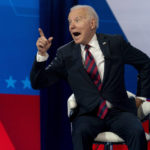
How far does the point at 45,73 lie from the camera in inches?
104

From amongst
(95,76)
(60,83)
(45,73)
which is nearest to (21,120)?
(60,83)

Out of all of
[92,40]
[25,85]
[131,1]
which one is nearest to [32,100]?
[25,85]

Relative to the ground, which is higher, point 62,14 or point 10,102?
point 62,14

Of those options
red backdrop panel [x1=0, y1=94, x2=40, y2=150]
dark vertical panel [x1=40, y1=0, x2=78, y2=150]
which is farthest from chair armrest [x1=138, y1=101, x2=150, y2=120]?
red backdrop panel [x1=0, y1=94, x2=40, y2=150]

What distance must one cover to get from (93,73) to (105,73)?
89 millimetres

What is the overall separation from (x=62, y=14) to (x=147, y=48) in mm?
887

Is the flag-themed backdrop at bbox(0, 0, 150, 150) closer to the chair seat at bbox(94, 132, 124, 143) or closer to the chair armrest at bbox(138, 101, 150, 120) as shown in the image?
the chair armrest at bbox(138, 101, 150, 120)

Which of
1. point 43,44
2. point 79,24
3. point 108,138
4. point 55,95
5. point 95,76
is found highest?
point 79,24

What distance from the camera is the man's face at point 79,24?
2.61m

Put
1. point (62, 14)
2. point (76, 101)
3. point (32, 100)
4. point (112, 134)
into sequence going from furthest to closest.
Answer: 1. point (32, 100)
2. point (62, 14)
3. point (76, 101)
4. point (112, 134)

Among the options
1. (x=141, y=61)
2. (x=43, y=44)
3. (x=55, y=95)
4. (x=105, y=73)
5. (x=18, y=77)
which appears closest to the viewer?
(x=43, y=44)

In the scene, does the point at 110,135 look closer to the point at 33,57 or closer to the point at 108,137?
the point at 108,137

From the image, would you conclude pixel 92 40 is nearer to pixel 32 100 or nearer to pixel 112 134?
pixel 112 134

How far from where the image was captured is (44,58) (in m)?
2.56
